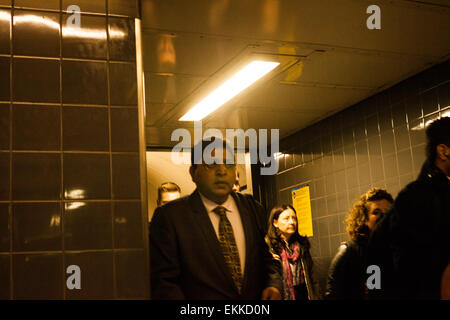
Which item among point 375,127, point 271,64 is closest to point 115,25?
point 271,64

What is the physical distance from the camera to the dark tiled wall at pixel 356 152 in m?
4.43

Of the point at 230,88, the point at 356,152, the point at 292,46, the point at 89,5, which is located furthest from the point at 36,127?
the point at 356,152

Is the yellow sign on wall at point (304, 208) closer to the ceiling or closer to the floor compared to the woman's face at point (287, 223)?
closer to the ceiling

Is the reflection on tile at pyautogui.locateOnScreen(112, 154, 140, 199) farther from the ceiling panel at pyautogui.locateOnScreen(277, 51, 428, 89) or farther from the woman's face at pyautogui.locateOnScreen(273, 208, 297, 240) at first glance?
the woman's face at pyautogui.locateOnScreen(273, 208, 297, 240)

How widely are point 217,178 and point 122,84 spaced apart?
622mm

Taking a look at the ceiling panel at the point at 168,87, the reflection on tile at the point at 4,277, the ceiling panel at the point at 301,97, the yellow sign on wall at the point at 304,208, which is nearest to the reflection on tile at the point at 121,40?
the reflection on tile at the point at 4,277

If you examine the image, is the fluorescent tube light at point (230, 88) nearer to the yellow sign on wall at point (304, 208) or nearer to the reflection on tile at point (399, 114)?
the reflection on tile at point (399, 114)

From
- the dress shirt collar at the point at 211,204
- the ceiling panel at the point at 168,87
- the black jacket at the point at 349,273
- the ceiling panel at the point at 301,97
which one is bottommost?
the black jacket at the point at 349,273

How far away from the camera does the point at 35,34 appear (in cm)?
243

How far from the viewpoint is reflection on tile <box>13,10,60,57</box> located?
7.89 ft

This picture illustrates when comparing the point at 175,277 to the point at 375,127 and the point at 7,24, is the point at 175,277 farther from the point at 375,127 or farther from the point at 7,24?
the point at 375,127

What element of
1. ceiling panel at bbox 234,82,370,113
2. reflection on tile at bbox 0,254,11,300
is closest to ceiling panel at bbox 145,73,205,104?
ceiling panel at bbox 234,82,370,113

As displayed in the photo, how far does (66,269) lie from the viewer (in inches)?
88.3
